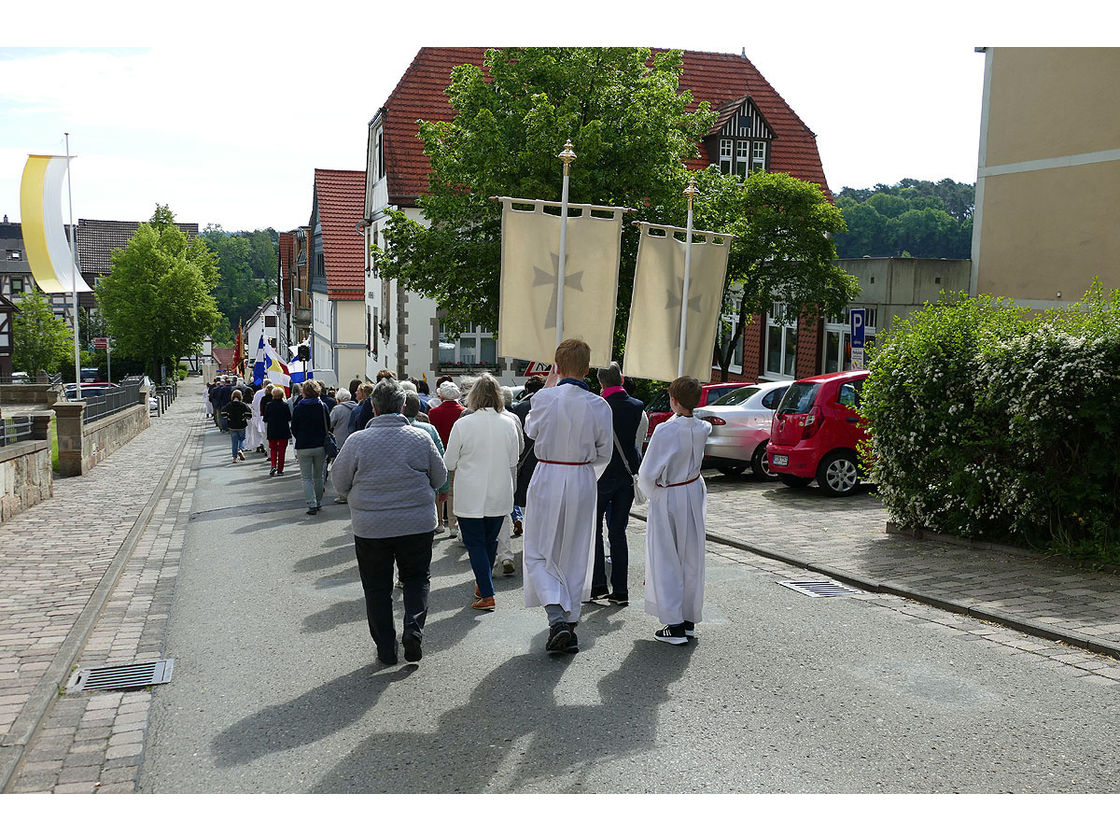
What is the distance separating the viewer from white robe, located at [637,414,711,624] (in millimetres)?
6945

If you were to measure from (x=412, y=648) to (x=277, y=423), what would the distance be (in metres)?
13.0

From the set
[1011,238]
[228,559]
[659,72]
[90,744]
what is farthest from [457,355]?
[90,744]

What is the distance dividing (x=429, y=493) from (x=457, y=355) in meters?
26.5

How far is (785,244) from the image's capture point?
72.2ft

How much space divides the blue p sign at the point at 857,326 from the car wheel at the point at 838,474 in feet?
16.0

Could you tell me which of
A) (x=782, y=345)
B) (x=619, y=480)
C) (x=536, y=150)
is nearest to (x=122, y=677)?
(x=619, y=480)

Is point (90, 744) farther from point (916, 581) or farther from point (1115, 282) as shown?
point (1115, 282)

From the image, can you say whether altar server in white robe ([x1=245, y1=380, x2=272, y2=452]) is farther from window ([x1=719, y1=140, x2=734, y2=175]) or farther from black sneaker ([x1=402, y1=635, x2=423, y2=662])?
black sneaker ([x1=402, y1=635, x2=423, y2=662])

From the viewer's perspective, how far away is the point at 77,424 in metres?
19.8

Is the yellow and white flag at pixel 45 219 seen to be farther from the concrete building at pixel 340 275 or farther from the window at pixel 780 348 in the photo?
the concrete building at pixel 340 275

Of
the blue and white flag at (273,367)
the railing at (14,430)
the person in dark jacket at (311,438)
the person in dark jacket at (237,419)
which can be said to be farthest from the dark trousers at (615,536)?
the blue and white flag at (273,367)

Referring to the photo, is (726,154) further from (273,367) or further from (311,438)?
(311,438)

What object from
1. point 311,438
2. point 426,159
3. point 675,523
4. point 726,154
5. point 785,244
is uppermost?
point 726,154

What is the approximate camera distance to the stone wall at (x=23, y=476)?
1390 centimetres
